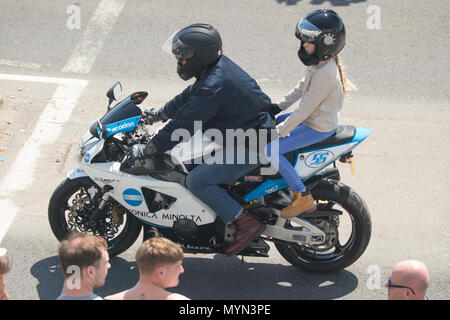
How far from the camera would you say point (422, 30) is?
10.7 m

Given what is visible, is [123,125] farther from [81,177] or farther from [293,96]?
[293,96]

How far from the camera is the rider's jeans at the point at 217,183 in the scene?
573 centimetres

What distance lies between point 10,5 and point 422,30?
6.59 m

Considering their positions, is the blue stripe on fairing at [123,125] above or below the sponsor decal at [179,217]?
above

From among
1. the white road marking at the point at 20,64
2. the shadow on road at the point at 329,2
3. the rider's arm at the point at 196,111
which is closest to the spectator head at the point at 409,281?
the rider's arm at the point at 196,111

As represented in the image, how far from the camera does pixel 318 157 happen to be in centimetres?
580

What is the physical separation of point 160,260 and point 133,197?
137cm

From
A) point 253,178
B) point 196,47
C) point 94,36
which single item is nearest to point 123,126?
point 196,47

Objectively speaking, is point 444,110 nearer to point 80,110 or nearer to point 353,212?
point 353,212

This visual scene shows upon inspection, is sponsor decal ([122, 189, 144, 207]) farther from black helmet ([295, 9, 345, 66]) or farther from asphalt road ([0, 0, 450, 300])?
black helmet ([295, 9, 345, 66])

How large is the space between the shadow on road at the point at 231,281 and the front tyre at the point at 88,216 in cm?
25

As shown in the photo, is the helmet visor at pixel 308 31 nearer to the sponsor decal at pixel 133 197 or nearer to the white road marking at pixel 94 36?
the sponsor decal at pixel 133 197

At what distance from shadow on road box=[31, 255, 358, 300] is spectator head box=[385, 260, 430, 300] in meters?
1.64
